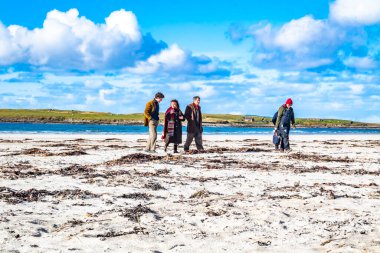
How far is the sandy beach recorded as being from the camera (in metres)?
6.01

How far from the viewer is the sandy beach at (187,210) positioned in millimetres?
6008

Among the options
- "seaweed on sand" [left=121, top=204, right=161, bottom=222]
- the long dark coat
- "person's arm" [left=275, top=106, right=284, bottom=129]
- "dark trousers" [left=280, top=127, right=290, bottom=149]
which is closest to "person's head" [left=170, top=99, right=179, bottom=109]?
the long dark coat

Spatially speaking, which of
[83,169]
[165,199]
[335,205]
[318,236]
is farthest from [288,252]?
[83,169]

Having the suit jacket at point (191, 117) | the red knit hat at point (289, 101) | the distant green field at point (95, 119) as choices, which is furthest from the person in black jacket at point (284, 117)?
the distant green field at point (95, 119)

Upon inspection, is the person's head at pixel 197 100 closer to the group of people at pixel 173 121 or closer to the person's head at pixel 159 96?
the group of people at pixel 173 121

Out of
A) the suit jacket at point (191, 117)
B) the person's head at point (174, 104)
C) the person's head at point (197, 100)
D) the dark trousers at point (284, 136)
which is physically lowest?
the dark trousers at point (284, 136)

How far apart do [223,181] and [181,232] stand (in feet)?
16.3

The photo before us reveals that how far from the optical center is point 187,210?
7.77 meters

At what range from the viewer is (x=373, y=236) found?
6.29 meters

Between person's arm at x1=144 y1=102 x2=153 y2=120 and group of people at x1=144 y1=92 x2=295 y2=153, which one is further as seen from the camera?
group of people at x1=144 y1=92 x2=295 y2=153

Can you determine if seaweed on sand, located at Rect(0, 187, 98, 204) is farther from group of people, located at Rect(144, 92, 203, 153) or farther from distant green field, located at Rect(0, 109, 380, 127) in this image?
distant green field, located at Rect(0, 109, 380, 127)

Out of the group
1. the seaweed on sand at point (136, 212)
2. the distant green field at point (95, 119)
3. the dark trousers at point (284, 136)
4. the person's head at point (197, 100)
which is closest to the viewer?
the seaweed on sand at point (136, 212)

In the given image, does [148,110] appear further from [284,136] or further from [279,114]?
[284,136]

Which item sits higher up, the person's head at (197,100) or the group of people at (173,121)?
the person's head at (197,100)
